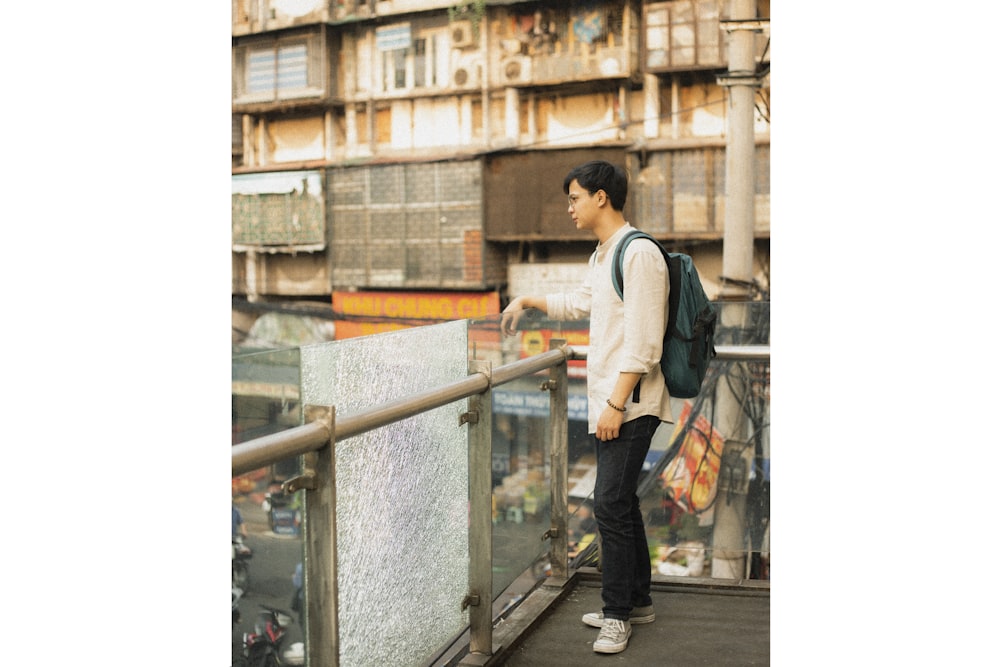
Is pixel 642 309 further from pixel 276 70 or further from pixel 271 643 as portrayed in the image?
pixel 276 70

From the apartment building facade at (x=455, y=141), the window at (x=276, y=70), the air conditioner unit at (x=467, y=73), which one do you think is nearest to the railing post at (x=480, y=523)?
the apartment building facade at (x=455, y=141)

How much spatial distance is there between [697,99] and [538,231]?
3.30 m

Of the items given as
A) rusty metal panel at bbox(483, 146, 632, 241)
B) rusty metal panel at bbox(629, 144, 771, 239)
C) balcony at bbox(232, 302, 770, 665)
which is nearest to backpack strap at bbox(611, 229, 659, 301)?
balcony at bbox(232, 302, 770, 665)

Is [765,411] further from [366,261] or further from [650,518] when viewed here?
[366,261]

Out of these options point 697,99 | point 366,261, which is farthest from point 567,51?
point 366,261

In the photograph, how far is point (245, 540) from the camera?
1725 mm

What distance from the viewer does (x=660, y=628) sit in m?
2.85

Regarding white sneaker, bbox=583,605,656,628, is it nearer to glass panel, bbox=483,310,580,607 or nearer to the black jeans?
the black jeans

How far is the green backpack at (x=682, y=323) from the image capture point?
2.53 m

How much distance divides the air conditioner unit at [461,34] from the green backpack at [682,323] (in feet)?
53.5

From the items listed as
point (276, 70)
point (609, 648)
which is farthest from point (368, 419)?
point (276, 70)

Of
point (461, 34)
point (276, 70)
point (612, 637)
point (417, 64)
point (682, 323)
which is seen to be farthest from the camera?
point (276, 70)

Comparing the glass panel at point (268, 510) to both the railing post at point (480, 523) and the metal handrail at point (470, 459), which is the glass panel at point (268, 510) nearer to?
the metal handrail at point (470, 459)

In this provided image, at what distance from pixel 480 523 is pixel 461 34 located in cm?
1660
